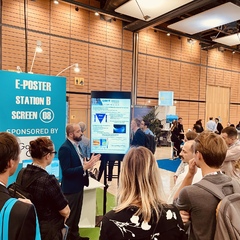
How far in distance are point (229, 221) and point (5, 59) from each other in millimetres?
7964

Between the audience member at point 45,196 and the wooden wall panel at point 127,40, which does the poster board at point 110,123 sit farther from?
the wooden wall panel at point 127,40

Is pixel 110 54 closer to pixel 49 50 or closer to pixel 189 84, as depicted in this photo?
pixel 49 50

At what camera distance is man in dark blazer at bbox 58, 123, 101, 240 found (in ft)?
8.87

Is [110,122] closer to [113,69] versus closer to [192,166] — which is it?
[192,166]

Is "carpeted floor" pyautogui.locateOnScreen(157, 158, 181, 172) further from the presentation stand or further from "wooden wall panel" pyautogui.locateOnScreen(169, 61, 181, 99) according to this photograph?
"wooden wall panel" pyautogui.locateOnScreen(169, 61, 181, 99)

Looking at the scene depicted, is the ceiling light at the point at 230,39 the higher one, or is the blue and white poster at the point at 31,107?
the ceiling light at the point at 230,39

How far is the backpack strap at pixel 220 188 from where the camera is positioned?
1.30m

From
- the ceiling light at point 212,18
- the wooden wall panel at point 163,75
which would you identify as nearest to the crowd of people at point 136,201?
the ceiling light at point 212,18

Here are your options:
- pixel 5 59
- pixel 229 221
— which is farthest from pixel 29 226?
pixel 5 59

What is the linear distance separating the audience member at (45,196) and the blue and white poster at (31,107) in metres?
0.98

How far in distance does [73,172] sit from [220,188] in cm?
175

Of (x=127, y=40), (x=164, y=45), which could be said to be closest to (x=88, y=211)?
(x=127, y=40)

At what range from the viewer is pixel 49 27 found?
8.40 meters

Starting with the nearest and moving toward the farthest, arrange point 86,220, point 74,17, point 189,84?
point 86,220
point 74,17
point 189,84
